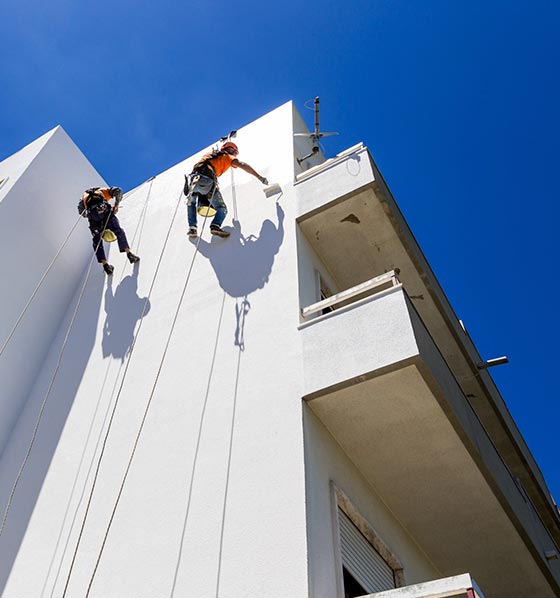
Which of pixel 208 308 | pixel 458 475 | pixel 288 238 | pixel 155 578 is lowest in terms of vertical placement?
pixel 155 578

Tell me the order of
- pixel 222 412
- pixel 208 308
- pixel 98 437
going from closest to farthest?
pixel 222 412, pixel 98 437, pixel 208 308

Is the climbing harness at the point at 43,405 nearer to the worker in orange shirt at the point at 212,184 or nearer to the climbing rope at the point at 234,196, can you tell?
the worker in orange shirt at the point at 212,184

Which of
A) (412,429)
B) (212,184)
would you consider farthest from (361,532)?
(212,184)

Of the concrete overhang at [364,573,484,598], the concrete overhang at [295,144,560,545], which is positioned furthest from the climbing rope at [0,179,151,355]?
the concrete overhang at [364,573,484,598]

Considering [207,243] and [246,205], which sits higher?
[246,205]

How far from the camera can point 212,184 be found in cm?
931

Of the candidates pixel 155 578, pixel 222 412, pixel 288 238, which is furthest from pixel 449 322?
pixel 155 578

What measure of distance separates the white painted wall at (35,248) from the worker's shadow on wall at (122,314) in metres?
1.22

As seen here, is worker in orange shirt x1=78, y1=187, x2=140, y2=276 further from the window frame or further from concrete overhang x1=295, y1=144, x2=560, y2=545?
the window frame

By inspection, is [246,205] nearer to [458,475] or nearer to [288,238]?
[288,238]

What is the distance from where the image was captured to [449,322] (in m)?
9.76

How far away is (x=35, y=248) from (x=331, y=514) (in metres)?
7.40

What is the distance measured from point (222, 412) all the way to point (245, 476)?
889 mm

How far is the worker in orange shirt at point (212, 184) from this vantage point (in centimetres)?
903
